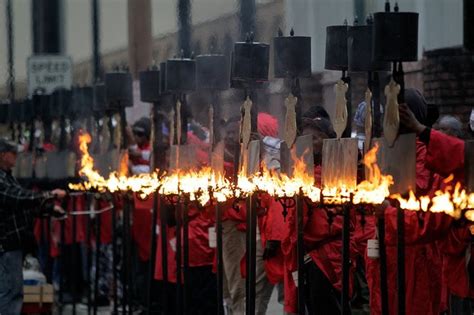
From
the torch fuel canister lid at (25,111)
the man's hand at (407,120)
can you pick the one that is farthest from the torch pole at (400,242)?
the torch fuel canister lid at (25,111)

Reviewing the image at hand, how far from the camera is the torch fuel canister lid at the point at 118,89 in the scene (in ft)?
52.1

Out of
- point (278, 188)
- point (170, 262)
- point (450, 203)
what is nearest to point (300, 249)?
point (278, 188)

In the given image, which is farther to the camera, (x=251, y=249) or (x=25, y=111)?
(x=25, y=111)

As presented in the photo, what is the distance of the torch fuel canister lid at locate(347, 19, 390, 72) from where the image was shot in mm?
9438

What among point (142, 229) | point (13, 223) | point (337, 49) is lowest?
point (142, 229)

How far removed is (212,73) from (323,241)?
6.00 ft

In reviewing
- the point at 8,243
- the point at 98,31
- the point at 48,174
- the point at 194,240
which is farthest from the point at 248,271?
the point at 98,31

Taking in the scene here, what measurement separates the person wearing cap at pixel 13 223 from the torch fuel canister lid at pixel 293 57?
4.98 meters

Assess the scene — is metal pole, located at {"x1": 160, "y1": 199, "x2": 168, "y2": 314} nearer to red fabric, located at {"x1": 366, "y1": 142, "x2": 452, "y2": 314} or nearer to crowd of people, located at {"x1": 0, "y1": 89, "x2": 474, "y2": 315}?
crowd of people, located at {"x1": 0, "y1": 89, "x2": 474, "y2": 315}

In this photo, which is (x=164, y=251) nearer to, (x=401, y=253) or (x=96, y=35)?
(x=401, y=253)

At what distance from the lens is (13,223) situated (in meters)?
14.8

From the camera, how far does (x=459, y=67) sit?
16.2 m

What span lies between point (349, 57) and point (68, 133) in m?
11.2

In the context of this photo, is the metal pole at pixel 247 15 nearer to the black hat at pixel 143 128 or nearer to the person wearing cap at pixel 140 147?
Answer: the person wearing cap at pixel 140 147
